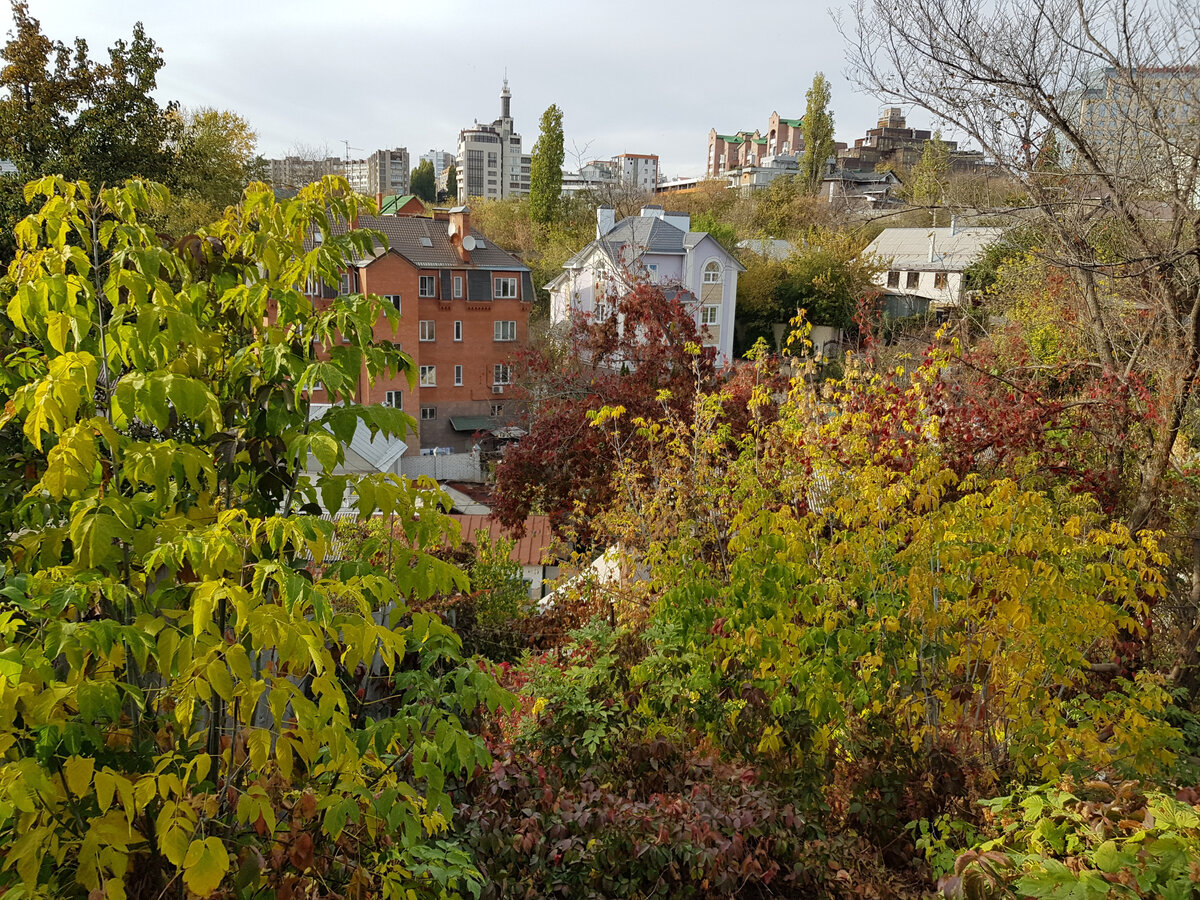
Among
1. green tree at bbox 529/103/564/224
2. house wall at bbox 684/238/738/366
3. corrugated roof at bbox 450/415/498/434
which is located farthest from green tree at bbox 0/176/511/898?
green tree at bbox 529/103/564/224

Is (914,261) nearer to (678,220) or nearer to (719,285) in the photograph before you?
(719,285)

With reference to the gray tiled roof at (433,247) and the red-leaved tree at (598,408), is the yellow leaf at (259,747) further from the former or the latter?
the gray tiled roof at (433,247)

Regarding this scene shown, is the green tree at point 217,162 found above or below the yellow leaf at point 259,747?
above

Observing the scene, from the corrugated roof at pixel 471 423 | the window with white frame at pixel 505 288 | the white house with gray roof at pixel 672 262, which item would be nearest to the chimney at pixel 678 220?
the white house with gray roof at pixel 672 262

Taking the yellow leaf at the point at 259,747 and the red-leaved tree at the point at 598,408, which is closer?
the yellow leaf at the point at 259,747

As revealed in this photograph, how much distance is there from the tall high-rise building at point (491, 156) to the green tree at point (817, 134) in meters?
60.0

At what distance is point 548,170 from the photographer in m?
42.9

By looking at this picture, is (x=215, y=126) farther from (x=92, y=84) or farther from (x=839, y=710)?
(x=839, y=710)

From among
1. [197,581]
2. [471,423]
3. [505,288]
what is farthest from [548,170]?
[197,581]

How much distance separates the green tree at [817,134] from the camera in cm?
5166

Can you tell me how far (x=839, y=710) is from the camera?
14.0 ft

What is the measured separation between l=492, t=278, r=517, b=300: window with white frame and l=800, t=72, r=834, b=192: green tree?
28659 millimetres

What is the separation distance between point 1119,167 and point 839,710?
475 centimetres

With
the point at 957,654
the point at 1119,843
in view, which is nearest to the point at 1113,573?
the point at 957,654
